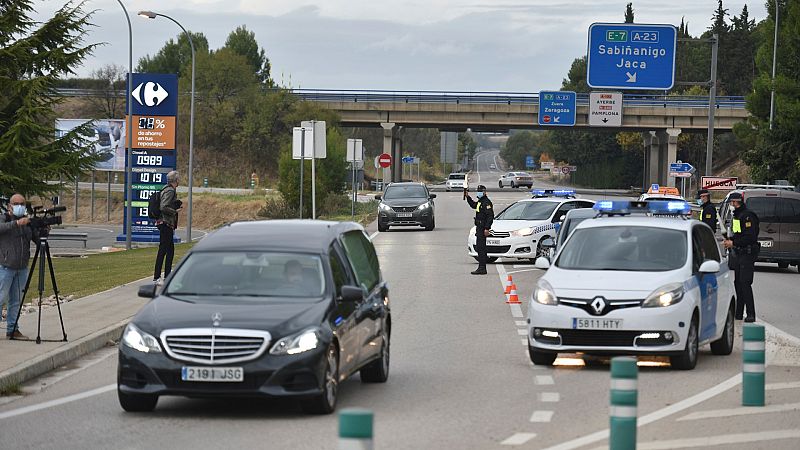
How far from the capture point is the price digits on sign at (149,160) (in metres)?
43.6

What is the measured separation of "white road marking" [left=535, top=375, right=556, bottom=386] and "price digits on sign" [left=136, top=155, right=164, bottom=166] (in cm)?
3167

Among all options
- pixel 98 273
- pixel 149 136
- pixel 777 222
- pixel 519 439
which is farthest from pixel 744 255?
pixel 149 136

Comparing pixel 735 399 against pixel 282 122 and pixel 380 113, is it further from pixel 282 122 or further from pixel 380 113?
pixel 282 122

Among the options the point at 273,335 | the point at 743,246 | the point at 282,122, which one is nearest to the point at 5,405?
the point at 273,335

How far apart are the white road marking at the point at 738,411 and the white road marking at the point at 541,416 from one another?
3.30 ft

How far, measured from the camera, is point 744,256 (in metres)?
19.1

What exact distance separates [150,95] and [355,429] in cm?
3938

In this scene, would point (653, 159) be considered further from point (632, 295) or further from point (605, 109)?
point (632, 295)

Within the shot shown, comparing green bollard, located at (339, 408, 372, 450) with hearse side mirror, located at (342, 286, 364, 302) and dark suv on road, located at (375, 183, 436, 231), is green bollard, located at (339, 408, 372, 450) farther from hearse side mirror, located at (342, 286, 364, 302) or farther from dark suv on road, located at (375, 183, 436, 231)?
dark suv on road, located at (375, 183, 436, 231)

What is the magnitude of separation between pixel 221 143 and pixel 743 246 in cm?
9900

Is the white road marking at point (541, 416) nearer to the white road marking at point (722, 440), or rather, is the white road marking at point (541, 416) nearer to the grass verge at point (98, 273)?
the white road marking at point (722, 440)

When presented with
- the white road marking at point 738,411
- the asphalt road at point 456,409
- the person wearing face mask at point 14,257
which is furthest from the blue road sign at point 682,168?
the white road marking at point 738,411

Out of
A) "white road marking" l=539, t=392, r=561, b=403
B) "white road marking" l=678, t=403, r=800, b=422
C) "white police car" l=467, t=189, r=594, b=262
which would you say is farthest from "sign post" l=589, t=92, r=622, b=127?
"white road marking" l=678, t=403, r=800, b=422

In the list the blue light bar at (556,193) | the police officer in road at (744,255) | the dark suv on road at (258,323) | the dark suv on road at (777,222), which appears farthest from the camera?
the blue light bar at (556,193)
